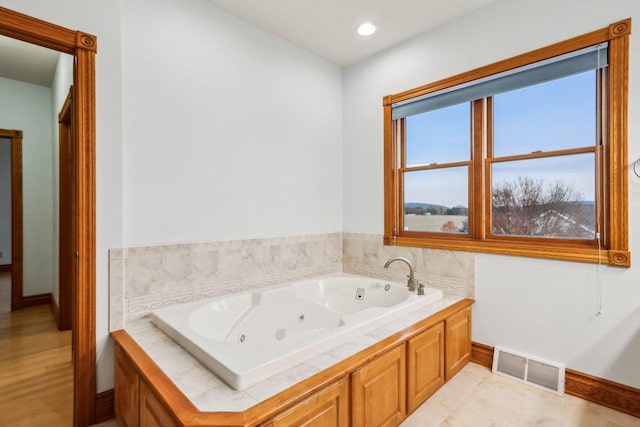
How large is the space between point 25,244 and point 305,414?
421 centimetres

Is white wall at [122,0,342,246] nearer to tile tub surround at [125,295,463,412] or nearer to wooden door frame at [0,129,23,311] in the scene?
tile tub surround at [125,295,463,412]

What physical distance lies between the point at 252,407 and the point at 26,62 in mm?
4043

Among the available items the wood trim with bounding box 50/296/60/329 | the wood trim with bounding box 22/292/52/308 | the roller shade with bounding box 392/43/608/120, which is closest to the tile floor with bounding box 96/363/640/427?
the wood trim with bounding box 50/296/60/329

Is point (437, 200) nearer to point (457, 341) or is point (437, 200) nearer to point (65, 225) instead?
point (457, 341)

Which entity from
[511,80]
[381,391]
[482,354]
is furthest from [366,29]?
[482,354]

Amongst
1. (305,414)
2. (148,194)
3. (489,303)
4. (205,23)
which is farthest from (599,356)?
(205,23)

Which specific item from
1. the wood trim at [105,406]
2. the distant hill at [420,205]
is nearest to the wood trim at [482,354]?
the distant hill at [420,205]

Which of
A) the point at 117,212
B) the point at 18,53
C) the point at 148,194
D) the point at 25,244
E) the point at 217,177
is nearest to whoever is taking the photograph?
the point at 117,212

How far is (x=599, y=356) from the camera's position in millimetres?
1980

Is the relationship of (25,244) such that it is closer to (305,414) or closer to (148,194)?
(148,194)

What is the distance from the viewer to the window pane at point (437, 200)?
2.68 metres

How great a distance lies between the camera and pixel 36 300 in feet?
12.4

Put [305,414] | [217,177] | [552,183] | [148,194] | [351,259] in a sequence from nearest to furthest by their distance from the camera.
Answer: [305,414], [148,194], [552,183], [217,177], [351,259]

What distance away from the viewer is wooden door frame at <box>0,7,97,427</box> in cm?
178
